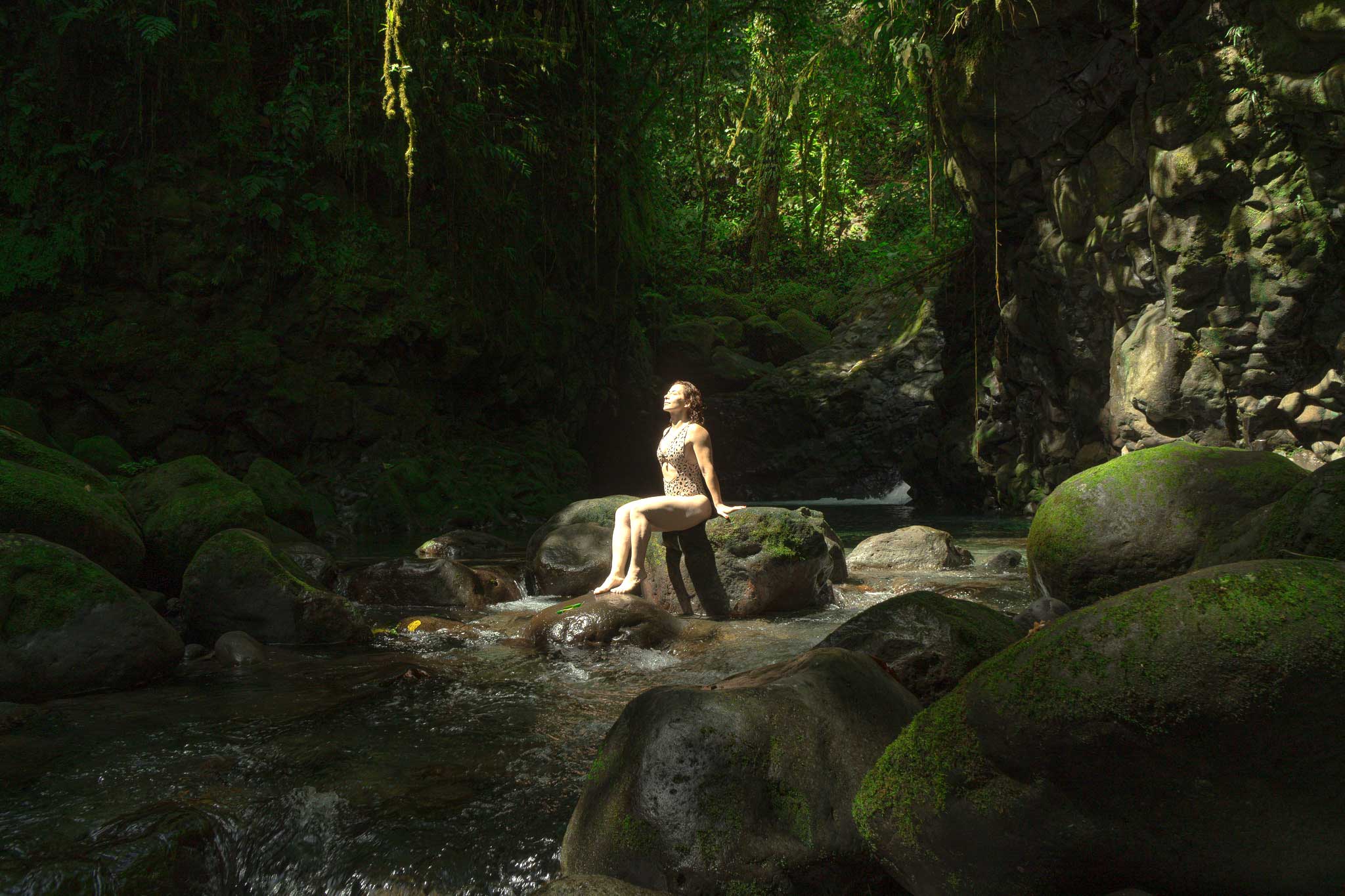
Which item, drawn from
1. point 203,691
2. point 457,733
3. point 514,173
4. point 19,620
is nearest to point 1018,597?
point 457,733

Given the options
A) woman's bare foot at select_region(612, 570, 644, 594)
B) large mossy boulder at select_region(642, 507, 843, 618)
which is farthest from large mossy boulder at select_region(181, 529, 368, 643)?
large mossy boulder at select_region(642, 507, 843, 618)

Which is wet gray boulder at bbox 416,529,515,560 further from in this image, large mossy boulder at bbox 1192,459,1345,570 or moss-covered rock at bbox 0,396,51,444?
large mossy boulder at bbox 1192,459,1345,570

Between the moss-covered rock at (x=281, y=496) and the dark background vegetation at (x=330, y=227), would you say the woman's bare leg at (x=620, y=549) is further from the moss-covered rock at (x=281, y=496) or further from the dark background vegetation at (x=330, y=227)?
the moss-covered rock at (x=281, y=496)

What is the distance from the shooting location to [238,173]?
13898 millimetres

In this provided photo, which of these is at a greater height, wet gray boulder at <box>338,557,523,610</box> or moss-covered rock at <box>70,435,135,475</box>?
moss-covered rock at <box>70,435,135,475</box>

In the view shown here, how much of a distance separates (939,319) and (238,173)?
47.1 feet

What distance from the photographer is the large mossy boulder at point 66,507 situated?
19.6ft

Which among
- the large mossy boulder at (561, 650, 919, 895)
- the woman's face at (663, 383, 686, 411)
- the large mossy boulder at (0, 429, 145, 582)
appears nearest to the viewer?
the large mossy boulder at (561, 650, 919, 895)

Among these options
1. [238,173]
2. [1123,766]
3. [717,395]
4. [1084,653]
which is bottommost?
[1123,766]

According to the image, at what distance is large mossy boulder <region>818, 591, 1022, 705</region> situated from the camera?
13.0 feet

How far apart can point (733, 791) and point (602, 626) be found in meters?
3.04

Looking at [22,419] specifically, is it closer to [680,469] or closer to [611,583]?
[611,583]

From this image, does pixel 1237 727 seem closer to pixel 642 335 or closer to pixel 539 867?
pixel 539 867

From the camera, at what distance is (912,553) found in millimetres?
9633
